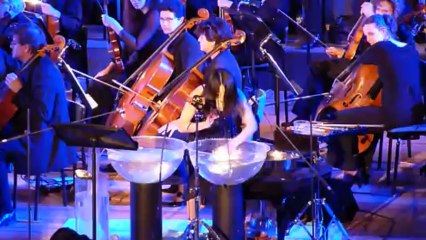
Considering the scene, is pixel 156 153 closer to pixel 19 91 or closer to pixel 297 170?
pixel 297 170

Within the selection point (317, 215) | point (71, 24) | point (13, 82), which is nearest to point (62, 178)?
point (13, 82)

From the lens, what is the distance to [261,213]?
16.7 feet

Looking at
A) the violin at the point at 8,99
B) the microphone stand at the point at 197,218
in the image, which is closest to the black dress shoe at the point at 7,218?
the violin at the point at 8,99

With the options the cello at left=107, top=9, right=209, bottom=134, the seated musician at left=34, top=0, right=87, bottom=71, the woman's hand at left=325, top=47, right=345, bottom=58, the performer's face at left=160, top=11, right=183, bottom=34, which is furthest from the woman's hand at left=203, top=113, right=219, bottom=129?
the seated musician at left=34, top=0, right=87, bottom=71

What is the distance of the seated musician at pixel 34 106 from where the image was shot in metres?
5.41

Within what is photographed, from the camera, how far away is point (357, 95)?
571 cm

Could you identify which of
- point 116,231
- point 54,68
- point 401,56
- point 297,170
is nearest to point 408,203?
point 401,56

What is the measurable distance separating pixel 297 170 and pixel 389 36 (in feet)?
4.91

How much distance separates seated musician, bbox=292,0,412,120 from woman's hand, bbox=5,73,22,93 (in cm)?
216

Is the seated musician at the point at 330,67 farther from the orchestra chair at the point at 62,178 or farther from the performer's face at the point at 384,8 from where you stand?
the orchestra chair at the point at 62,178

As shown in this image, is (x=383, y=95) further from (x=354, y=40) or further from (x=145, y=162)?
(x=145, y=162)

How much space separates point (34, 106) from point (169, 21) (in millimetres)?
1040

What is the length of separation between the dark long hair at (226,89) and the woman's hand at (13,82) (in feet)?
4.04

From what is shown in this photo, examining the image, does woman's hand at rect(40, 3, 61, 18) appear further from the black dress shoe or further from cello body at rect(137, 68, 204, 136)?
the black dress shoe
